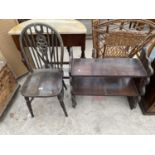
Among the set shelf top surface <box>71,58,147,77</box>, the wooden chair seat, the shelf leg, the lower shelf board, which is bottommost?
the shelf leg

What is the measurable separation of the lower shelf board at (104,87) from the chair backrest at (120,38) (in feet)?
1.22

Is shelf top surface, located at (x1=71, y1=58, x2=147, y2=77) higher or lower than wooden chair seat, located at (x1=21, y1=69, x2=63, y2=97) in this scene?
higher

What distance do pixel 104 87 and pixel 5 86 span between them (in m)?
1.17

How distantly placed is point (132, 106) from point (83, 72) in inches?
31.0

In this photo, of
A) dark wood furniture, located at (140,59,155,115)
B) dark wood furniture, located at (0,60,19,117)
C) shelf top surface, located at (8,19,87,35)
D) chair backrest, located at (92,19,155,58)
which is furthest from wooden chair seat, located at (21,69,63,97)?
dark wood furniture, located at (140,59,155,115)

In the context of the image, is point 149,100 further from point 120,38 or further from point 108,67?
point 120,38

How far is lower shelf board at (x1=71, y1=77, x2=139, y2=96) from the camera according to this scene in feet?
4.98

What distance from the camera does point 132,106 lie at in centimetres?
167

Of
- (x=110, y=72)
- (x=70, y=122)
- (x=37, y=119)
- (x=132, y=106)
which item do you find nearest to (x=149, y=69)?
(x=110, y=72)

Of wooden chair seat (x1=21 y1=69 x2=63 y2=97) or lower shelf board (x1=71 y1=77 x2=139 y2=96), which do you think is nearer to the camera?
wooden chair seat (x1=21 y1=69 x2=63 y2=97)

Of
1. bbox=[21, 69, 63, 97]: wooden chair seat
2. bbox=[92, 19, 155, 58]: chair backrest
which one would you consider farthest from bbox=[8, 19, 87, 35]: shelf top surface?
bbox=[21, 69, 63, 97]: wooden chair seat

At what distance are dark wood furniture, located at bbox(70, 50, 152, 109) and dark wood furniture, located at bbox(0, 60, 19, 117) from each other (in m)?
0.80

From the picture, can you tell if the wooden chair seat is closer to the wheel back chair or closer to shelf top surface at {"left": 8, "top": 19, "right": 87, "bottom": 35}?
the wheel back chair

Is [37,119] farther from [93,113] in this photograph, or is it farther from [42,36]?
[42,36]
